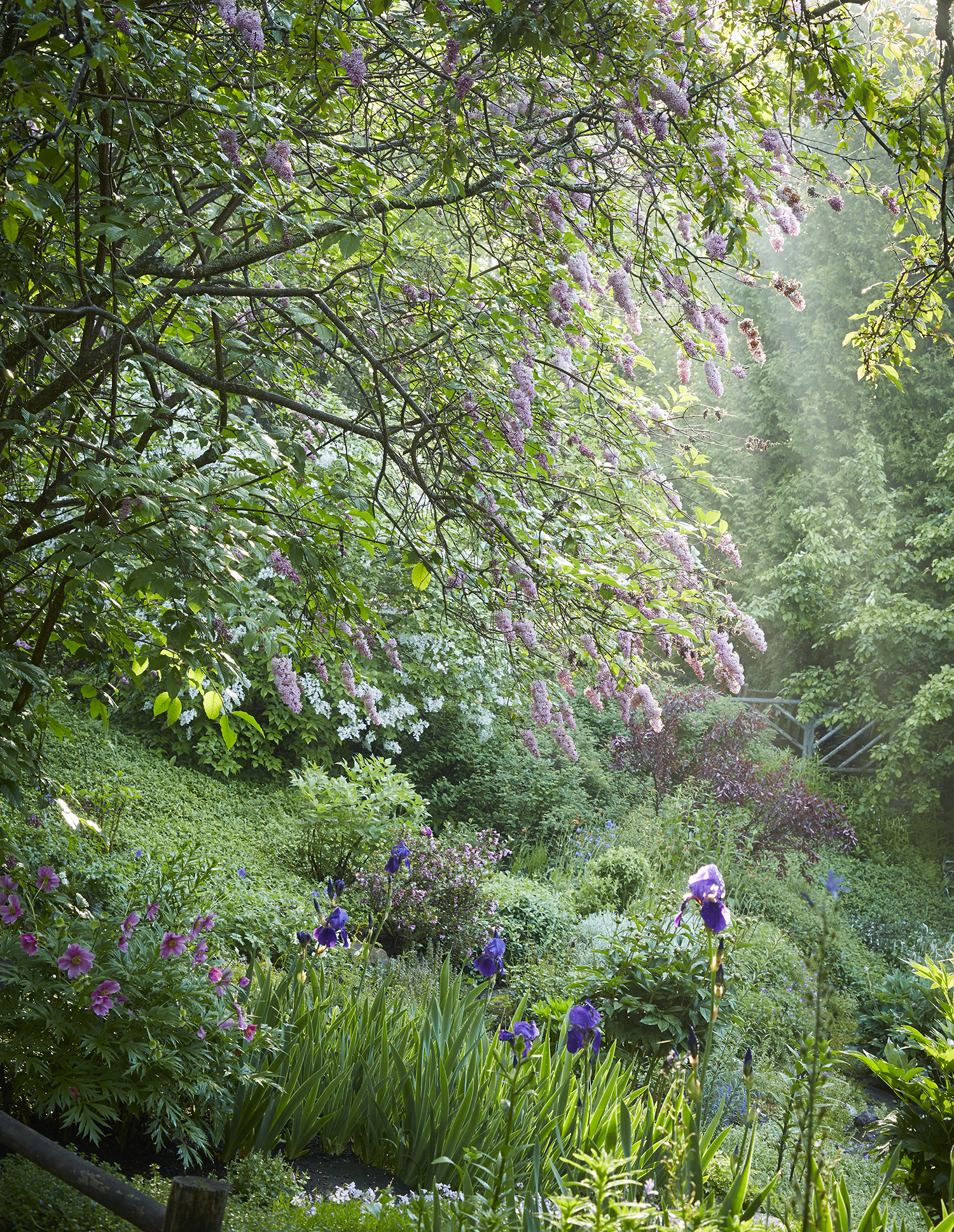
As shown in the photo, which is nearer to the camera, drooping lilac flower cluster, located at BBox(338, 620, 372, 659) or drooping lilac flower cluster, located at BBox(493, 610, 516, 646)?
→ drooping lilac flower cluster, located at BBox(493, 610, 516, 646)

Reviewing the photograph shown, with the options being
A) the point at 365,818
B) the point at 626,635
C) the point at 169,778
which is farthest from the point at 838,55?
the point at 169,778

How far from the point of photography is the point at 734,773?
9.99 m

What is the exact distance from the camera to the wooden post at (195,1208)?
143 cm

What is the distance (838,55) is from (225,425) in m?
2.06

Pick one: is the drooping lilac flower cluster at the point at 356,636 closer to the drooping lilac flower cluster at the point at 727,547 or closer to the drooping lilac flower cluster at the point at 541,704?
the drooping lilac flower cluster at the point at 541,704

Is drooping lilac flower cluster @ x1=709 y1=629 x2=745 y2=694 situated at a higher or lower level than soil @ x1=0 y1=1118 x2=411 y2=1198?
higher

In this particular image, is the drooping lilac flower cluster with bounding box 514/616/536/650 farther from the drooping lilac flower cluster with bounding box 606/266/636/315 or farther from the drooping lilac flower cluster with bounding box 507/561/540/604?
the drooping lilac flower cluster with bounding box 606/266/636/315

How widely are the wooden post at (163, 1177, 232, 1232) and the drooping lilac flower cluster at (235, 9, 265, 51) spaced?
2563 millimetres

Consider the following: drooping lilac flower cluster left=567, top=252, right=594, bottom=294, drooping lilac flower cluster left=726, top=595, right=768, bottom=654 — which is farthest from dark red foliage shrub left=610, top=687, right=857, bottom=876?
drooping lilac flower cluster left=567, top=252, right=594, bottom=294

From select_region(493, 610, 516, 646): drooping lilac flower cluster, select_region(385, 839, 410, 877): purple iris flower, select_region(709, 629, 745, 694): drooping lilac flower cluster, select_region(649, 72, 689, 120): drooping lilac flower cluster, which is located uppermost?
select_region(649, 72, 689, 120): drooping lilac flower cluster

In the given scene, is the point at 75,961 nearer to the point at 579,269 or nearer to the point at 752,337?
the point at 579,269

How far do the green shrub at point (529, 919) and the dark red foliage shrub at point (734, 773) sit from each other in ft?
7.89

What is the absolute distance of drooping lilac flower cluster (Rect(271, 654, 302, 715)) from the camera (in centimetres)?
296

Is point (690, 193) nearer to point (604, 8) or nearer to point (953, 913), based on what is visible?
point (604, 8)
